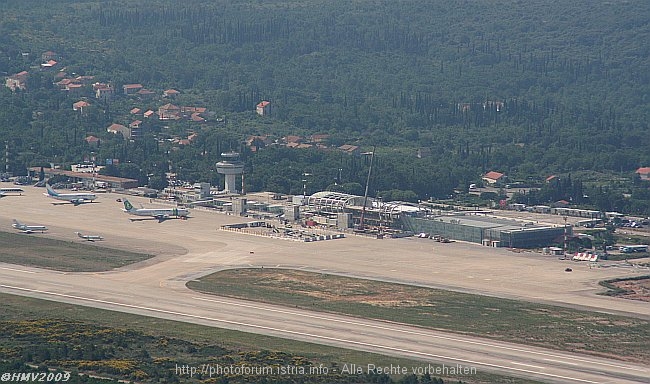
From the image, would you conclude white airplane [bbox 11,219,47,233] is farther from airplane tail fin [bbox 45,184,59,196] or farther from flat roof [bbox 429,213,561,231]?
flat roof [bbox 429,213,561,231]

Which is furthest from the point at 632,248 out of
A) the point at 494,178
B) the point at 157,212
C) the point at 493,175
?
the point at 493,175

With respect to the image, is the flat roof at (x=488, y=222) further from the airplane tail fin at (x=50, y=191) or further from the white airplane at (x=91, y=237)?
the airplane tail fin at (x=50, y=191)

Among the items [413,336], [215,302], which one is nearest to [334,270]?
[215,302]

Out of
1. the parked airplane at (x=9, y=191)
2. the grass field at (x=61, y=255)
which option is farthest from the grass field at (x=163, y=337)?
the parked airplane at (x=9, y=191)

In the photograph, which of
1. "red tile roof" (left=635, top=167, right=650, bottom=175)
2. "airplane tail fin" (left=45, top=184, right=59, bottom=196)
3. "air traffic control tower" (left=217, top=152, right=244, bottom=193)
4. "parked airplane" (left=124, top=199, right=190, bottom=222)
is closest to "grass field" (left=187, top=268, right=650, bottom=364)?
"parked airplane" (left=124, top=199, right=190, bottom=222)

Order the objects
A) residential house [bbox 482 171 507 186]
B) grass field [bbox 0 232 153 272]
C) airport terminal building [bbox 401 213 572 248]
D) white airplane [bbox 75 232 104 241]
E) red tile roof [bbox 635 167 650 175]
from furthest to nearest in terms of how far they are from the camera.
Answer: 1. red tile roof [bbox 635 167 650 175]
2. residential house [bbox 482 171 507 186]
3. airport terminal building [bbox 401 213 572 248]
4. white airplane [bbox 75 232 104 241]
5. grass field [bbox 0 232 153 272]
